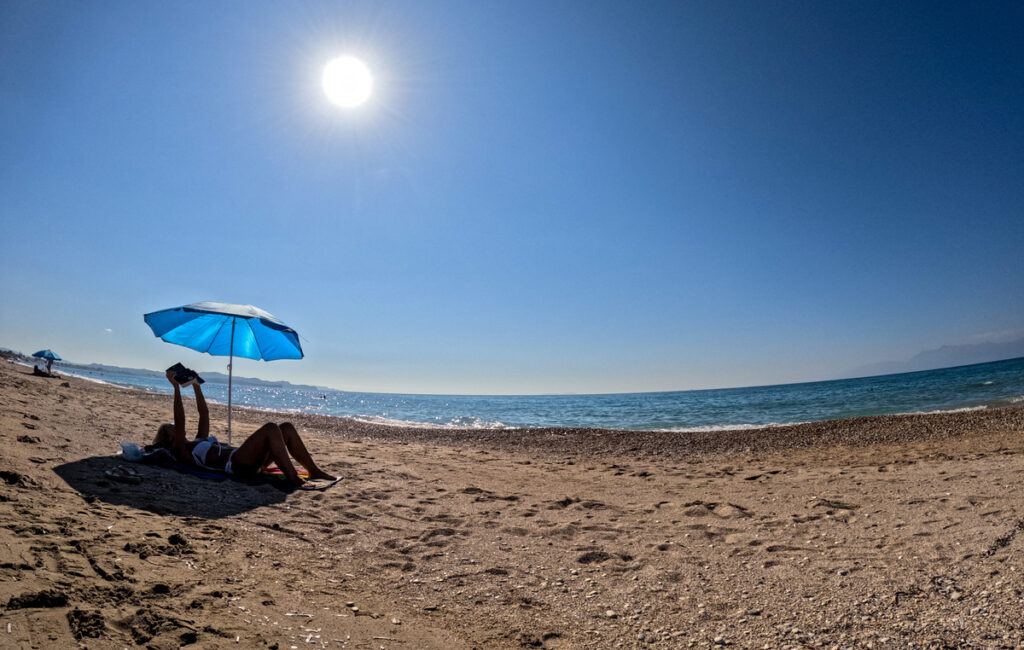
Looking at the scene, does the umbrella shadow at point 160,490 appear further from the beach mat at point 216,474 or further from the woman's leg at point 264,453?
the woman's leg at point 264,453

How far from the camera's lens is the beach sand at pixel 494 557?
8.54 ft

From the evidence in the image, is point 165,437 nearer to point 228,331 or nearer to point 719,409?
point 228,331

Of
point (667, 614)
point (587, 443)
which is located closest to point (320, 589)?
point (667, 614)

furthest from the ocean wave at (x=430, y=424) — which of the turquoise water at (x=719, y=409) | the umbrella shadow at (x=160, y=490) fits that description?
the umbrella shadow at (x=160, y=490)

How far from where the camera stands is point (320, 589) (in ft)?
11.1

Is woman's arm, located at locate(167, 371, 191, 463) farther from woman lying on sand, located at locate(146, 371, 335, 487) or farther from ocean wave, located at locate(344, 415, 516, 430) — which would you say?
ocean wave, located at locate(344, 415, 516, 430)

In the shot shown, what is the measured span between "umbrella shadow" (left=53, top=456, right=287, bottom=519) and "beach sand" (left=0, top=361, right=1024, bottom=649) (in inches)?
1.5

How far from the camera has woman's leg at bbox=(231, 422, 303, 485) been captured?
612 cm

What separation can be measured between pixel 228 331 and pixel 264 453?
259 cm

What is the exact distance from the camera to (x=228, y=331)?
7.66 metres

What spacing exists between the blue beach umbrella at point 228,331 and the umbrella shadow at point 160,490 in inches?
61.4

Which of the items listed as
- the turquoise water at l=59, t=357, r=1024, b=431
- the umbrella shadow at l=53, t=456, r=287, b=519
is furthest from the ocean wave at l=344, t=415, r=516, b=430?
the umbrella shadow at l=53, t=456, r=287, b=519

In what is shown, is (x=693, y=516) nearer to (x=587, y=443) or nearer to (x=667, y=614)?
(x=667, y=614)

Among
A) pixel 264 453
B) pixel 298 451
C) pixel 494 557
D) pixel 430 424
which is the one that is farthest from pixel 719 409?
pixel 264 453
